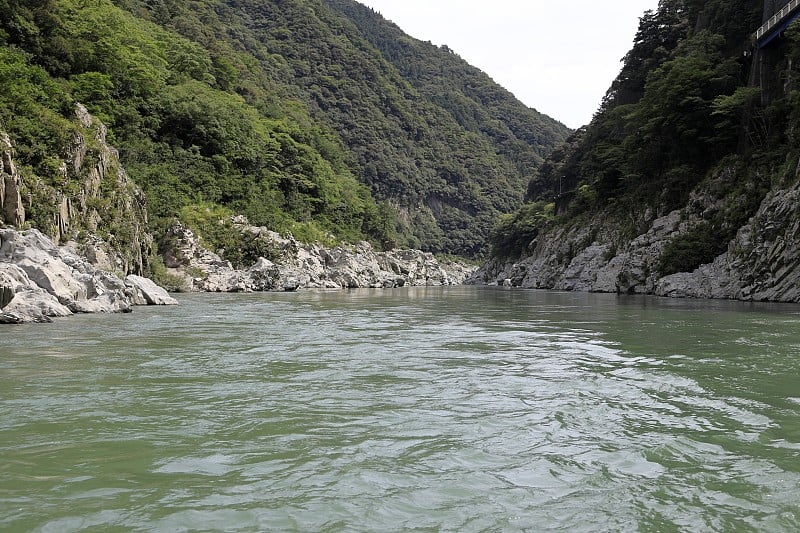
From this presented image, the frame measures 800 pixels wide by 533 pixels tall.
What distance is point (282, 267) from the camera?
44.0 meters

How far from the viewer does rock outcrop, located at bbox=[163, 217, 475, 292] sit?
36.9 meters

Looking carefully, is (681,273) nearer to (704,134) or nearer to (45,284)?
(704,134)

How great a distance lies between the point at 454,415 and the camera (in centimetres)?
580

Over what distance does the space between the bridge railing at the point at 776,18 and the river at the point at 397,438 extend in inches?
998

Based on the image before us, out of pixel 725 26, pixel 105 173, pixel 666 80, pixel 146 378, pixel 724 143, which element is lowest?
pixel 146 378

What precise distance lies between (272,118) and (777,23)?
53768 mm

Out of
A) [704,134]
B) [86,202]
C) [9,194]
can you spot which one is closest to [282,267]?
[86,202]

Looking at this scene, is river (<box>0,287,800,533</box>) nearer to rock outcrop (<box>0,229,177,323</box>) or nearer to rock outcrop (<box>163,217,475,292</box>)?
rock outcrop (<box>0,229,177,323</box>)

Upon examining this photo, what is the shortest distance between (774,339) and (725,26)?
31.9 metres

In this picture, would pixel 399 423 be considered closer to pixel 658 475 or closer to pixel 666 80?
pixel 658 475

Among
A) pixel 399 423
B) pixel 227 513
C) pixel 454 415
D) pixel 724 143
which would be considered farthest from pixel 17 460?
pixel 724 143

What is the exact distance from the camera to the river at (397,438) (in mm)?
3516

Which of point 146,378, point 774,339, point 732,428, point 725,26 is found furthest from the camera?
point 725,26

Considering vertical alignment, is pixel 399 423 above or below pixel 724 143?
below
